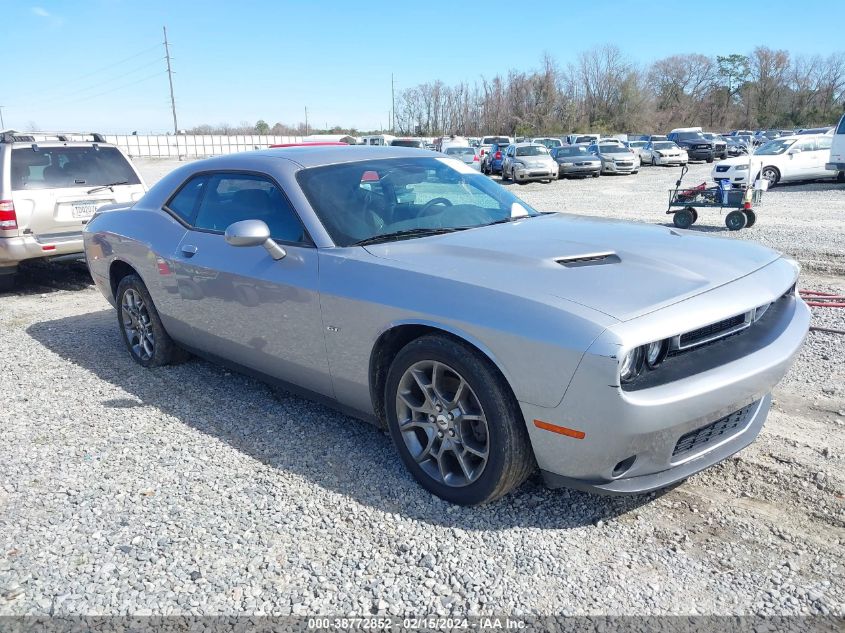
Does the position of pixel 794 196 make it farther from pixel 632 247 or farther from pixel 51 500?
pixel 51 500

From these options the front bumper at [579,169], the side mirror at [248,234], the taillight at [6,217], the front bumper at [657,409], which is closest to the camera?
the front bumper at [657,409]

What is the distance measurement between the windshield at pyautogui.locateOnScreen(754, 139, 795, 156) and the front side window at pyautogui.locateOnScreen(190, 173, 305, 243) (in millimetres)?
20583

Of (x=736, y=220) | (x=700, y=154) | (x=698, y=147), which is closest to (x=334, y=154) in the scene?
(x=736, y=220)

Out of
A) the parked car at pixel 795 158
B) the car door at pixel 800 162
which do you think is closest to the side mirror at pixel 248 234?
the parked car at pixel 795 158

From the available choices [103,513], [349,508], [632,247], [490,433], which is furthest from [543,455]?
[103,513]

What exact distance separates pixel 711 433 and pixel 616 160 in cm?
2774

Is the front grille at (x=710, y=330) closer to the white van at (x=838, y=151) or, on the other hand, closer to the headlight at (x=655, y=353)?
the headlight at (x=655, y=353)

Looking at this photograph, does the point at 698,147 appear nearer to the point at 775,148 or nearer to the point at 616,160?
the point at 616,160

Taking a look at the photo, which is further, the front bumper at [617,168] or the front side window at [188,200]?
the front bumper at [617,168]

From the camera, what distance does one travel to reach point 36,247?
7.82m

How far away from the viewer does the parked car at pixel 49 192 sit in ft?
25.3

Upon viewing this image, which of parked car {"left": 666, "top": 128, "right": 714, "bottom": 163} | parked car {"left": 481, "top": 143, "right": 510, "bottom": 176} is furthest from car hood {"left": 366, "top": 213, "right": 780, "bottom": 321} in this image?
parked car {"left": 666, "top": 128, "right": 714, "bottom": 163}

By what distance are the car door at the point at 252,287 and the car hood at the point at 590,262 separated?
1.66 feet

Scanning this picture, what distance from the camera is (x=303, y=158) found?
4.09m
